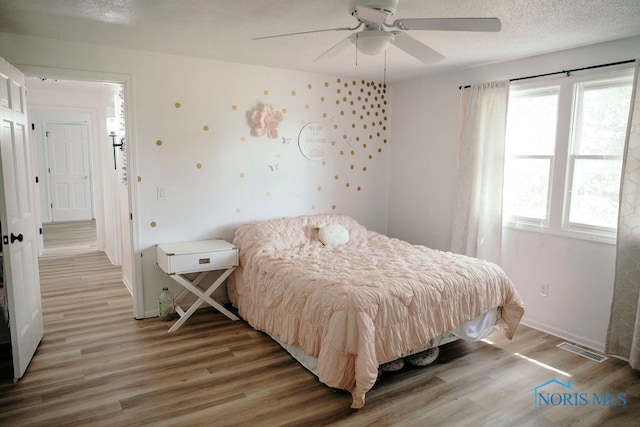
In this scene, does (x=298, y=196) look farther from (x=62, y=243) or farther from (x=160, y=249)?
(x=62, y=243)

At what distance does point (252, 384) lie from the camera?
2.65m

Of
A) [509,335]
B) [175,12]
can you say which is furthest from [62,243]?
[509,335]

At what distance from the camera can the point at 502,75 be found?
376 cm

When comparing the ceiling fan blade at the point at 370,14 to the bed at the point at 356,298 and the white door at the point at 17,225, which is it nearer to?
the bed at the point at 356,298

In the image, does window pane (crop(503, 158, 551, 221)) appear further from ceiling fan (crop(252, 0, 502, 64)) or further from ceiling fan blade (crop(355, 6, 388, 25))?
ceiling fan blade (crop(355, 6, 388, 25))

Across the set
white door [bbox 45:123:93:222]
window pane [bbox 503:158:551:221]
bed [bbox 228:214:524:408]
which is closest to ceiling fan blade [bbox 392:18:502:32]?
bed [bbox 228:214:524:408]

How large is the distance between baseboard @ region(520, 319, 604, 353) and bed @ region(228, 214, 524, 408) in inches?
21.1

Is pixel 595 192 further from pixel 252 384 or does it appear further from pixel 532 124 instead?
pixel 252 384

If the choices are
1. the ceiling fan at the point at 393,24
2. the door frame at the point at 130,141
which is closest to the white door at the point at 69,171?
the door frame at the point at 130,141

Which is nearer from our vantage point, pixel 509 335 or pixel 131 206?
pixel 509 335

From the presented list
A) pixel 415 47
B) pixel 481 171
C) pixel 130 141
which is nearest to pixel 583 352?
pixel 481 171

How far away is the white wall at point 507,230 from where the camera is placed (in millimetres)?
3211

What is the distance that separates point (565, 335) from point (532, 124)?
1.81 m

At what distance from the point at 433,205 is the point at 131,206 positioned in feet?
9.94
